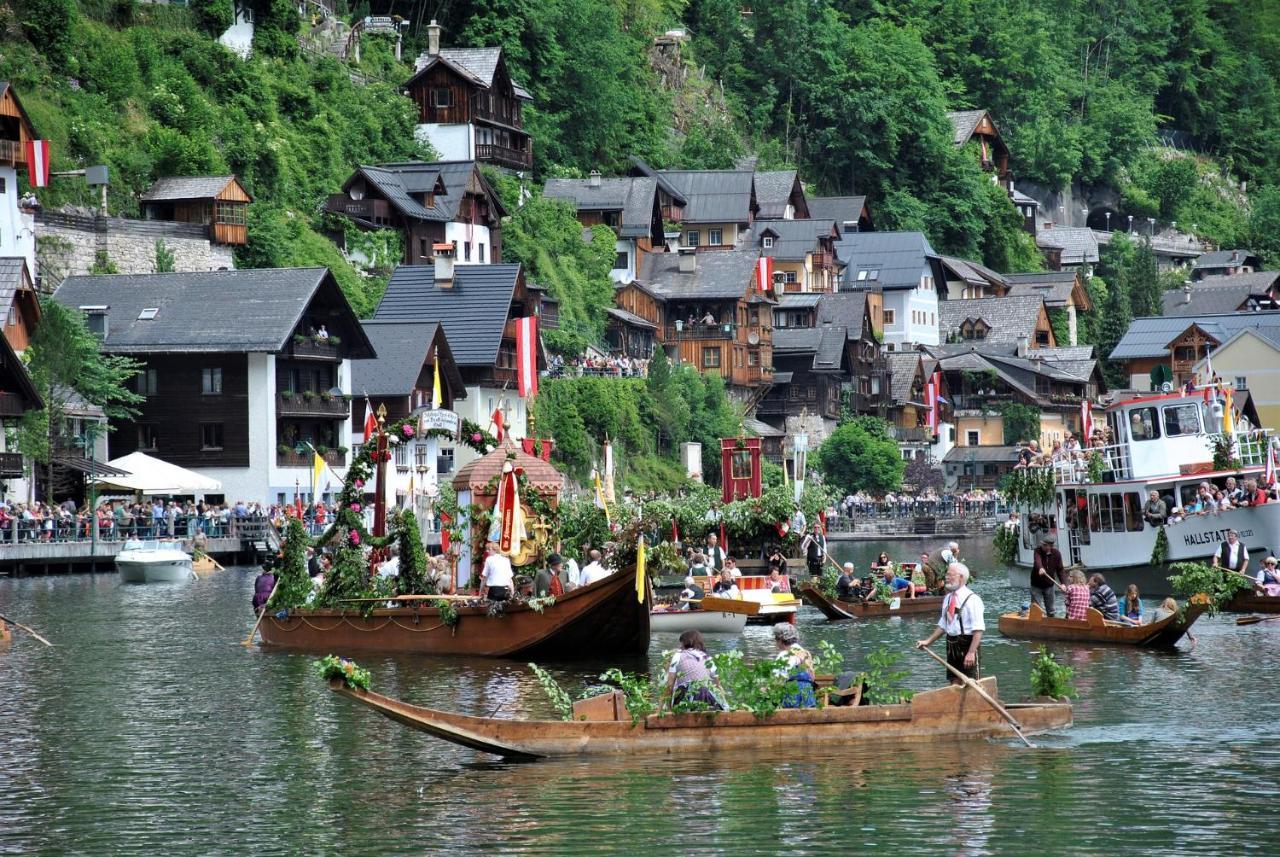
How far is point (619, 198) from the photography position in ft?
374

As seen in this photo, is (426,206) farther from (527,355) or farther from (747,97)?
(747,97)

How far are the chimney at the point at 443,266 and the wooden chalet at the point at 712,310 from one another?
22.0m

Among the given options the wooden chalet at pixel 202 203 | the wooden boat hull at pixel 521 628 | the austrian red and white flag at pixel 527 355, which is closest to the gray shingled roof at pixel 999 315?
the austrian red and white flag at pixel 527 355

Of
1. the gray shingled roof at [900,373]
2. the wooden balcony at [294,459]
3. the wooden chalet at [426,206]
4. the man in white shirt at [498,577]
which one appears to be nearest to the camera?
the man in white shirt at [498,577]

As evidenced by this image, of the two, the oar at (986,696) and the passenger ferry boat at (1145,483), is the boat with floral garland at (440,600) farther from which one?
the passenger ferry boat at (1145,483)

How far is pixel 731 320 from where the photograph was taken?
112688 mm

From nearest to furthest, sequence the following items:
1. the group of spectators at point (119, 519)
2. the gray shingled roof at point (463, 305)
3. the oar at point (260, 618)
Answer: the oar at point (260, 618) < the group of spectators at point (119, 519) < the gray shingled roof at point (463, 305)

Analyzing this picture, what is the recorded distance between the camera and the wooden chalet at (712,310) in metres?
113

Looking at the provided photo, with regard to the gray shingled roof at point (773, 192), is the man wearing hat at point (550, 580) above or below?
below

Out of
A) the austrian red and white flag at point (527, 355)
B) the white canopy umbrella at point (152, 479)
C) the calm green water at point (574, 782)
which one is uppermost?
the austrian red and white flag at point (527, 355)

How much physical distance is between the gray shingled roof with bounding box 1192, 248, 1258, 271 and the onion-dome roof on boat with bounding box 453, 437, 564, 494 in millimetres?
122494

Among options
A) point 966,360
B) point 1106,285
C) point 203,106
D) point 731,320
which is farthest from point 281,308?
point 1106,285

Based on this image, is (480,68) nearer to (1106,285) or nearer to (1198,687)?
(1106,285)

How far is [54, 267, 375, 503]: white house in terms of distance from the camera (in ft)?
253
